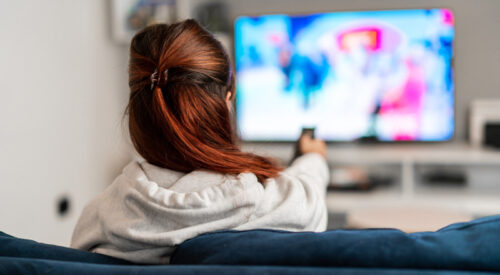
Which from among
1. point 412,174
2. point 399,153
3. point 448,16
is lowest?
point 412,174

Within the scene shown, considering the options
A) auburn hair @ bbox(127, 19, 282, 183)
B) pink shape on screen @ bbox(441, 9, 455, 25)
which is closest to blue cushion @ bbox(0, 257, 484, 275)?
auburn hair @ bbox(127, 19, 282, 183)

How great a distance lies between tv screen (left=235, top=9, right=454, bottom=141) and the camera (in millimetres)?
2883

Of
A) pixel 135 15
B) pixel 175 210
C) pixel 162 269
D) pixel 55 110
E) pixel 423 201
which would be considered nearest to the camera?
pixel 162 269

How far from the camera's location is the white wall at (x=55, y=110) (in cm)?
236

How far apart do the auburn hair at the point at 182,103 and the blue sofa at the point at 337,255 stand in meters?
0.25

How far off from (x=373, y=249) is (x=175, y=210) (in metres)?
0.35

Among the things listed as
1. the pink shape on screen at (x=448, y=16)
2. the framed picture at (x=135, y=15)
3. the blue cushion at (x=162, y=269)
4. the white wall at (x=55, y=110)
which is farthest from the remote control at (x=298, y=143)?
the framed picture at (x=135, y=15)

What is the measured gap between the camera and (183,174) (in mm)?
1060

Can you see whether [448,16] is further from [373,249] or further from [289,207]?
[373,249]

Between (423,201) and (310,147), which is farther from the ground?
(310,147)

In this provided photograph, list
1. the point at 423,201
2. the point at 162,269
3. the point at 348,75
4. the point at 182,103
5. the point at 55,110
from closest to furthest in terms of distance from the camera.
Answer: the point at 162,269, the point at 182,103, the point at 55,110, the point at 423,201, the point at 348,75

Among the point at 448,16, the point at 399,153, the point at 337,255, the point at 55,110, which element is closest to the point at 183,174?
the point at 337,255

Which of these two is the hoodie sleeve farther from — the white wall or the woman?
the white wall

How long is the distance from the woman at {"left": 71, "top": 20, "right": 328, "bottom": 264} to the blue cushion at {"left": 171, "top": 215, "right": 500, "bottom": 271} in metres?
0.12
